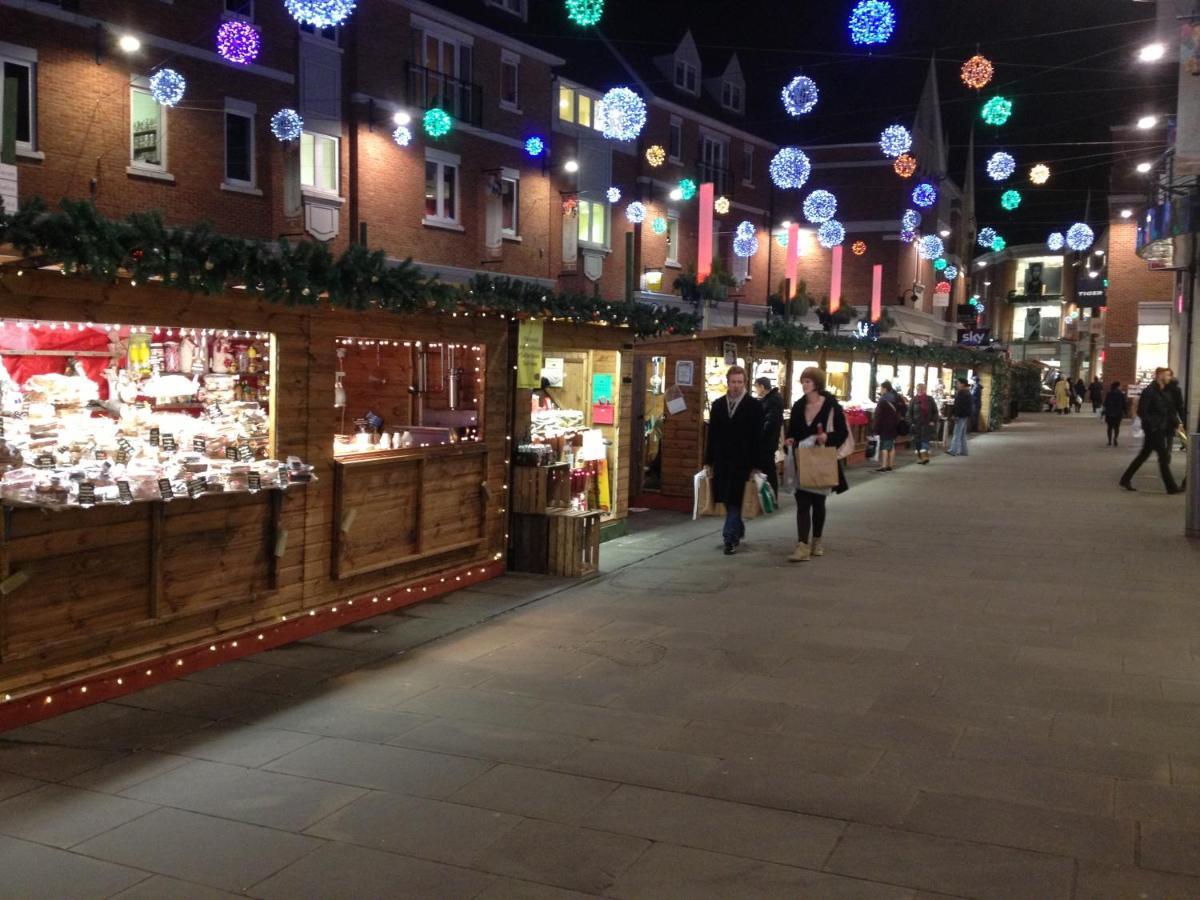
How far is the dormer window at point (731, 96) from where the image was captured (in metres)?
37.2

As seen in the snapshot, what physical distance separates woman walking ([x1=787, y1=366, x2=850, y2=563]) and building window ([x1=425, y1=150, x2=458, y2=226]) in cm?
1547

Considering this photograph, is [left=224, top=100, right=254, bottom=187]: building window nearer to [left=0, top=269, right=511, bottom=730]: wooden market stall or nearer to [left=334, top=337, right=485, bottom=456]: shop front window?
[left=334, top=337, right=485, bottom=456]: shop front window

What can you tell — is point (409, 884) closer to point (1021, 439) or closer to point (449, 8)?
point (449, 8)

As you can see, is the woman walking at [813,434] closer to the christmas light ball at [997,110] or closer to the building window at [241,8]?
the christmas light ball at [997,110]

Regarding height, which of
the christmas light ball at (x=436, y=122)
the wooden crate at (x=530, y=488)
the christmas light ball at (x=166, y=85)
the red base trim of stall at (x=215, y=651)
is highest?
the christmas light ball at (x=436, y=122)

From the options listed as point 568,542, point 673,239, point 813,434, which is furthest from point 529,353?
point 673,239

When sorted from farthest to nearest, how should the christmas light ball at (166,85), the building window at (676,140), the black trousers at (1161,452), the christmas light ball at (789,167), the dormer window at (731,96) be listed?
1. the dormer window at (731,96)
2. the building window at (676,140)
3. the christmas light ball at (789,167)
4. the black trousers at (1161,452)
5. the christmas light ball at (166,85)

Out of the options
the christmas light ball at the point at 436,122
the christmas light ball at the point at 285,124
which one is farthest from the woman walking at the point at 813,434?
the christmas light ball at the point at 285,124

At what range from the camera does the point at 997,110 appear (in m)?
11.8

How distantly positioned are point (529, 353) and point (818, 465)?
9.49 feet

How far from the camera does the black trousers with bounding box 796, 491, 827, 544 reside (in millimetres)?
10023

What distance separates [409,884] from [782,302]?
28310 millimetres

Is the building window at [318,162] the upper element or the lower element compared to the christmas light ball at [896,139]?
upper

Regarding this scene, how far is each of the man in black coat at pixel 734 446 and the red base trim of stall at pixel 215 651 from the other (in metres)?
2.85
